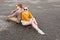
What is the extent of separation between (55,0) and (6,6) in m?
4.67

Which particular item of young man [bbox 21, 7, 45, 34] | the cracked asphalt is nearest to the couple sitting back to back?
young man [bbox 21, 7, 45, 34]

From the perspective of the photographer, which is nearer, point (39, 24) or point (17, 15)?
point (39, 24)

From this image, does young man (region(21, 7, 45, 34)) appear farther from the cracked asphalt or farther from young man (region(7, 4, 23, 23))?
young man (region(7, 4, 23, 23))

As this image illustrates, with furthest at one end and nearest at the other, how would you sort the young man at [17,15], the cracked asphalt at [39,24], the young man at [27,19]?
the young man at [17,15] → the young man at [27,19] → the cracked asphalt at [39,24]

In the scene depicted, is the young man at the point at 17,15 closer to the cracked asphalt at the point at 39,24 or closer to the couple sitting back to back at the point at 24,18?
the couple sitting back to back at the point at 24,18

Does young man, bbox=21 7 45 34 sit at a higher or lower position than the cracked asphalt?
higher

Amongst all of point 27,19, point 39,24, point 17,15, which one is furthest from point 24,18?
point 39,24

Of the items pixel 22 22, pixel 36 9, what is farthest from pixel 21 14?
pixel 36 9

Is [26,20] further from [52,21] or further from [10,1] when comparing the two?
[10,1]

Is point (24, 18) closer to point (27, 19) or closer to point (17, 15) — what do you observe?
point (27, 19)

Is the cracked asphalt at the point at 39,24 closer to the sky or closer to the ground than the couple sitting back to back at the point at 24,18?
closer to the ground

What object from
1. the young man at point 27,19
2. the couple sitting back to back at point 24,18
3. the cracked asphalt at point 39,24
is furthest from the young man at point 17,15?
the young man at point 27,19

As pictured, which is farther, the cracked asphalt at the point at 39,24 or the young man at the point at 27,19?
the young man at the point at 27,19

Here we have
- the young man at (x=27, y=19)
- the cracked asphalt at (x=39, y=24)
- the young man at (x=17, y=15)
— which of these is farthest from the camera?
the young man at (x=17, y=15)
